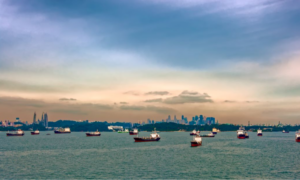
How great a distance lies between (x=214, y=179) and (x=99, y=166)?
35025 millimetres

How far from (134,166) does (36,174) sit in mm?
27352

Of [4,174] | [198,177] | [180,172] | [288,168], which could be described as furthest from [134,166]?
[288,168]

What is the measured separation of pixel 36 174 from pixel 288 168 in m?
69.7

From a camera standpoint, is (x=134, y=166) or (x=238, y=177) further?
(x=134, y=166)

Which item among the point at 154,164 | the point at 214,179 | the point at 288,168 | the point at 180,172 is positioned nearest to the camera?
the point at 214,179

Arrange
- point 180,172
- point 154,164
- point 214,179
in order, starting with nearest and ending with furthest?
point 214,179
point 180,172
point 154,164

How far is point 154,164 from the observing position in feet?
286

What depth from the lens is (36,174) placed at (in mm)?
70625

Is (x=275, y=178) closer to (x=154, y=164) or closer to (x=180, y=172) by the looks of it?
(x=180, y=172)

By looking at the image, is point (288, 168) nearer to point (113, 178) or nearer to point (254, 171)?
point (254, 171)

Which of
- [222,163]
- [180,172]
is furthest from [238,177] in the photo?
[222,163]

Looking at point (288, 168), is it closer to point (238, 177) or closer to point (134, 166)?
point (238, 177)

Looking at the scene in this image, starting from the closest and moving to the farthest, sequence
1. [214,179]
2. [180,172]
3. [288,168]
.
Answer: [214,179] → [180,172] → [288,168]

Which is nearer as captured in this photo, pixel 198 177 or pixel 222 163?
pixel 198 177
